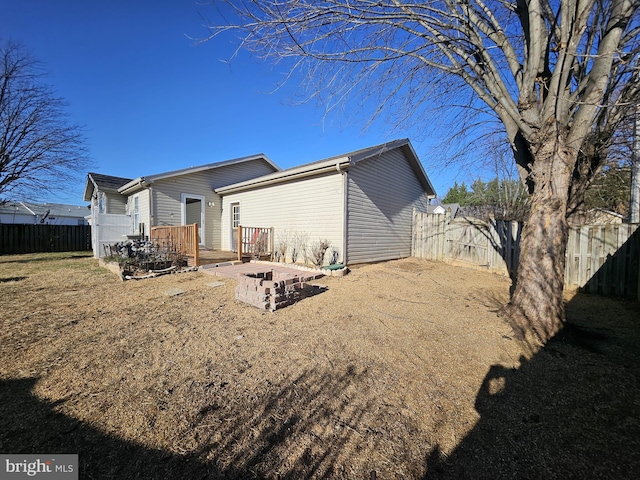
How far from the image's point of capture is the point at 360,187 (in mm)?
9109

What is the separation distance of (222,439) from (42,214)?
41.9m

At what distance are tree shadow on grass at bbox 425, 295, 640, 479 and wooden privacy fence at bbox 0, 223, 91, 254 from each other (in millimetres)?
22533

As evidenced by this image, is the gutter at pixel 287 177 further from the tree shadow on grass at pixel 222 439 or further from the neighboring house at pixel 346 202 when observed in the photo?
the tree shadow on grass at pixel 222 439

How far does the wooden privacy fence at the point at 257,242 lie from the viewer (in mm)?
9953

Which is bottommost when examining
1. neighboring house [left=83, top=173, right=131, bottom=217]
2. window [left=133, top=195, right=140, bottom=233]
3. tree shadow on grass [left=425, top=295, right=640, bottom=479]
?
tree shadow on grass [left=425, top=295, right=640, bottom=479]

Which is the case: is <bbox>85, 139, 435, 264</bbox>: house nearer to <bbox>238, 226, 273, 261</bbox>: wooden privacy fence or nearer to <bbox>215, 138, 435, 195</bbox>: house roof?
<bbox>215, 138, 435, 195</bbox>: house roof

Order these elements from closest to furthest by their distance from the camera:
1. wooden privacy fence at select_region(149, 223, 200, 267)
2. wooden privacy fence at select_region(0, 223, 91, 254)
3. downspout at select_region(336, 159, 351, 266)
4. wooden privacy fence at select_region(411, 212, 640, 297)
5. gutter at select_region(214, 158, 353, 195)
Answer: wooden privacy fence at select_region(411, 212, 640, 297) → gutter at select_region(214, 158, 353, 195) → downspout at select_region(336, 159, 351, 266) → wooden privacy fence at select_region(149, 223, 200, 267) → wooden privacy fence at select_region(0, 223, 91, 254)

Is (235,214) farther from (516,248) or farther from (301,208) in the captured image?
(516,248)

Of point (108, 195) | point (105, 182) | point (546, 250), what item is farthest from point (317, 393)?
point (105, 182)

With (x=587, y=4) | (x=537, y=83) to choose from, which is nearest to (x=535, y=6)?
(x=587, y=4)

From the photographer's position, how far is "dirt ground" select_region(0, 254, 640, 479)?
5.93 feet

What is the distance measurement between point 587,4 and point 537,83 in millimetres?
990

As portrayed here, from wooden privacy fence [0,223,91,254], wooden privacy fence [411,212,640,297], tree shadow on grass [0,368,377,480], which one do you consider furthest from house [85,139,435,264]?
tree shadow on grass [0,368,377,480]

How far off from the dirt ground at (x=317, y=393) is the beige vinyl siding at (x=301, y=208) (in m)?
4.42
